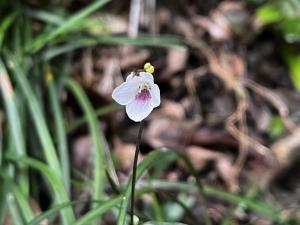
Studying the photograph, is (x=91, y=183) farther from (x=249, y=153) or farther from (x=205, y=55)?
(x=205, y=55)

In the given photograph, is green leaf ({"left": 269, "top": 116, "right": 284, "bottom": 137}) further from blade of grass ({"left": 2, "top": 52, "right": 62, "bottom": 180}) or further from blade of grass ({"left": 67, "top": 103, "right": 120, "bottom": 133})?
blade of grass ({"left": 2, "top": 52, "right": 62, "bottom": 180})

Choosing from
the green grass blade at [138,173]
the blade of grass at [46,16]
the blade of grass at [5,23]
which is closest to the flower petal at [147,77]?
the green grass blade at [138,173]

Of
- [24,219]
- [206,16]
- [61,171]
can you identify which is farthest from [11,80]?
[206,16]

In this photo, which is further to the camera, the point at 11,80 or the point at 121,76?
the point at 121,76

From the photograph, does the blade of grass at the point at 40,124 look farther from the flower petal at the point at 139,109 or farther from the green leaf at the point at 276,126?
the green leaf at the point at 276,126

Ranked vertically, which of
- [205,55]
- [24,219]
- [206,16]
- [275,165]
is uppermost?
[206,16]

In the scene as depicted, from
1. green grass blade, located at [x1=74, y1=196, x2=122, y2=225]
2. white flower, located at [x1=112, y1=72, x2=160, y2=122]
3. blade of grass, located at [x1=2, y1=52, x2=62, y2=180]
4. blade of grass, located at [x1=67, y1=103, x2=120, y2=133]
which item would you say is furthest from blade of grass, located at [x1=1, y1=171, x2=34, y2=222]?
white flower, located at [x1=112, y1=72, x2=160, y2=122]
